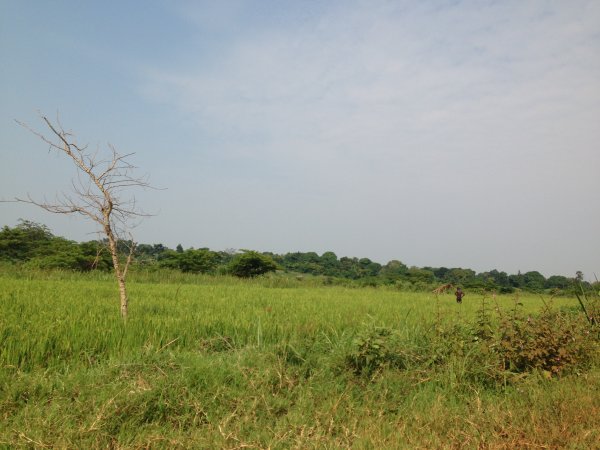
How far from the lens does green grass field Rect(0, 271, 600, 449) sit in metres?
2.99

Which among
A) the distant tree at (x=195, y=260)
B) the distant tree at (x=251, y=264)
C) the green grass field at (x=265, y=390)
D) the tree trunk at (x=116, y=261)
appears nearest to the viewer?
the green grass field at (x=265, y=390)

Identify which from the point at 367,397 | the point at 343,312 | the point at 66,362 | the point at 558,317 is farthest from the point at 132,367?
the point at 558,317

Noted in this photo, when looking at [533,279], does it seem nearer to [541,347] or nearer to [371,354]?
[541,347]

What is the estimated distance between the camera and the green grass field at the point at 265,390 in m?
2.99

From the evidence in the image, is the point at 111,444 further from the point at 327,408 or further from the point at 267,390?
the point at 327,408

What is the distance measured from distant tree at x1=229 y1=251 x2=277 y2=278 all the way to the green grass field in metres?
21.1

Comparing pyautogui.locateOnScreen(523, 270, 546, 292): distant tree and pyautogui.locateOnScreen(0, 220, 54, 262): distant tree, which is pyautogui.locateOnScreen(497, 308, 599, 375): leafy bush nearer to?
pyautogui.locateOnScreen(0, 220, 54, 262): distant tree

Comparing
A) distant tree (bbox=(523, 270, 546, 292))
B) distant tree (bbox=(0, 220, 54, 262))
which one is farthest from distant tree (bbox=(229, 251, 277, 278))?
distant tree (bbox=(523, 270, 546, 292))

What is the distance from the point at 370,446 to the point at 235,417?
108 cm

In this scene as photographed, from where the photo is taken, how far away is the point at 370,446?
2943 mm

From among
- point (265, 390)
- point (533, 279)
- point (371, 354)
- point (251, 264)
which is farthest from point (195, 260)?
point (533, 279)

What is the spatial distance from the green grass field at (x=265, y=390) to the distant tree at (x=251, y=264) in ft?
69.1

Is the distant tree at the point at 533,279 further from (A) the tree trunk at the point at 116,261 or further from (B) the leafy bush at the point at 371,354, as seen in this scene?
(A) the tree trunk at the point at 116,261

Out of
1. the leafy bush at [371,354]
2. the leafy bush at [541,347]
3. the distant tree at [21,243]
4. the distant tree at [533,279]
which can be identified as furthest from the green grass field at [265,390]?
the distant tree at [533,279]
